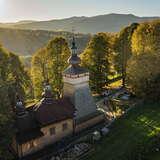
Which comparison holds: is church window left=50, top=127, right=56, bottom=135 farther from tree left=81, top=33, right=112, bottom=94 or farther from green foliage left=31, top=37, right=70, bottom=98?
tree left=81, top=33, right=112, bottom=94

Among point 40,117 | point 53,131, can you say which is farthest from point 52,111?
point 53,131

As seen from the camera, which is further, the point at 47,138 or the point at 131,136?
the point at 47,138

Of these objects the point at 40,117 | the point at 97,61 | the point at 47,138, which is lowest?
the point at 47,138

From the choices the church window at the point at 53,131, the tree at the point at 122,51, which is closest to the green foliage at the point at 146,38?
the tree at the point at 122,51

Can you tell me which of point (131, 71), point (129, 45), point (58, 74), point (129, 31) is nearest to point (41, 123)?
point (58, 74)

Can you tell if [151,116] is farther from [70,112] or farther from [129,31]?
[129,31]

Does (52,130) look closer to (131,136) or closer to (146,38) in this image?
(131,136)

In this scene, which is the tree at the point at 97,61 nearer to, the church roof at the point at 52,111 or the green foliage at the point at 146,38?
the green foliage at the point at 146,38
